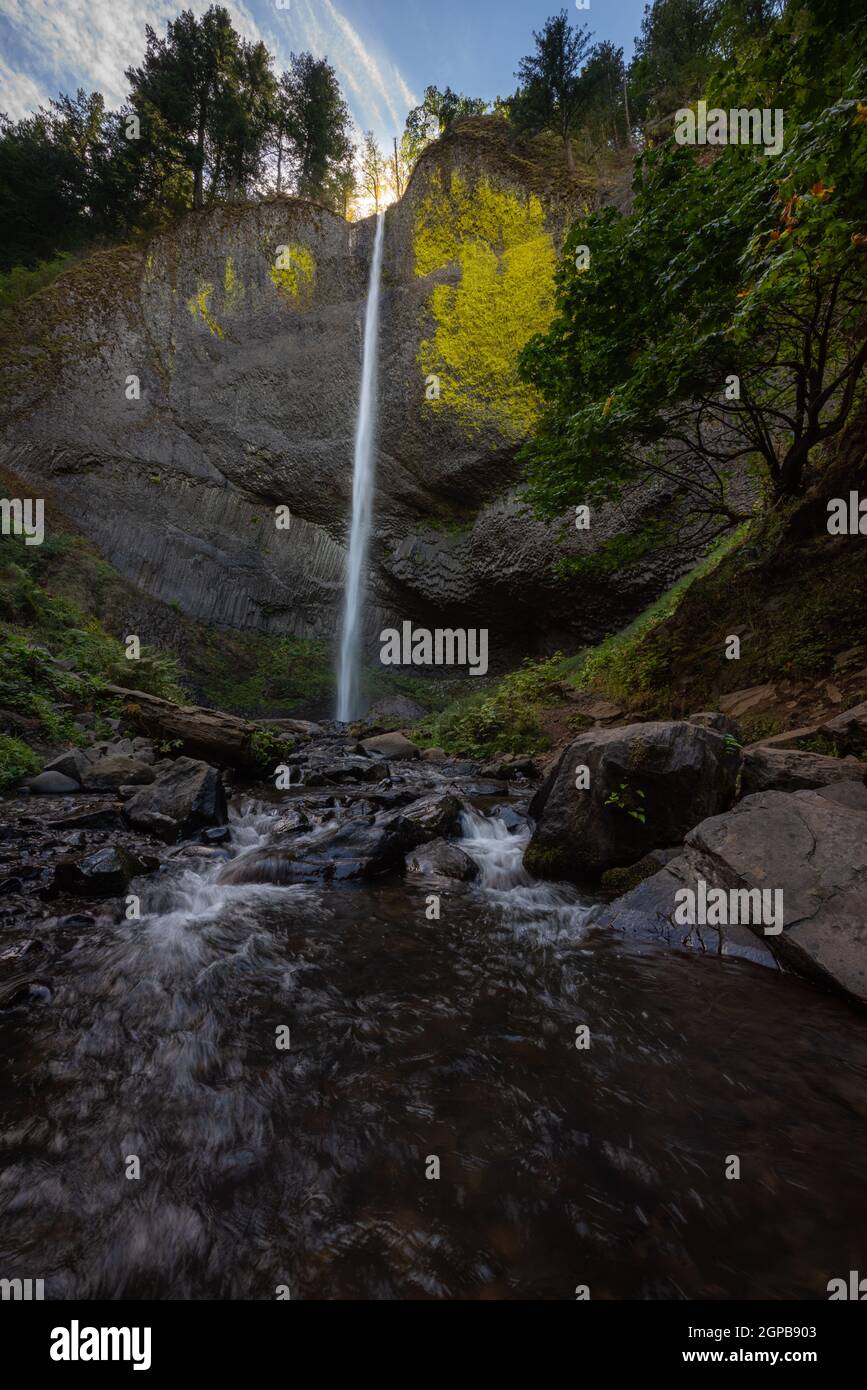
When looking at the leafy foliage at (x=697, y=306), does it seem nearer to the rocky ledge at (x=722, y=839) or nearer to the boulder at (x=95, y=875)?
the rocky ledge at (x=722, y=839)

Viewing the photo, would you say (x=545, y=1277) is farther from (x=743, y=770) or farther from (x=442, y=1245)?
(x=743, y=770)

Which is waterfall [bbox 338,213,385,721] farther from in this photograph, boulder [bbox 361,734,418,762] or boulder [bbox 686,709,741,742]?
boulder [bbox 686,709,741,742]

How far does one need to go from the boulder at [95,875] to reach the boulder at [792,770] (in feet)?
18.3

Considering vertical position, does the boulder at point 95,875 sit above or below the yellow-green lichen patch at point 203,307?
below

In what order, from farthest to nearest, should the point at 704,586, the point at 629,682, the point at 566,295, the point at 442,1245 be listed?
the point at 629,682 < the point at 704,586 < the point at 566,295 < the point at 442,1245

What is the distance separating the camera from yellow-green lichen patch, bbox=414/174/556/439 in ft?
70.7

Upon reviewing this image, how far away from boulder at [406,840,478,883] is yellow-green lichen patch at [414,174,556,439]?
19.4 m

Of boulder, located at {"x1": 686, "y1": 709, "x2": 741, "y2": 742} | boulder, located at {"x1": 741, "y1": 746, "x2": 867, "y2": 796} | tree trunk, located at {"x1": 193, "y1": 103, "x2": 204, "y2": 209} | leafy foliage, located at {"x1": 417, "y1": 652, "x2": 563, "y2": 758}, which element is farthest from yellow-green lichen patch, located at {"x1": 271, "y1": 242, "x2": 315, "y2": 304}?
boulder, located at {"x1": 741, "y1": 746, "x2": 867, "y2": 796}

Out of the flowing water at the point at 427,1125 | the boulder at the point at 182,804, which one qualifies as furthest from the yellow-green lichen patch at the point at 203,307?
the flowing water at the point at 427,1125

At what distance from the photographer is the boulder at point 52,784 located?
7270 mm

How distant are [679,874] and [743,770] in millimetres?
1502

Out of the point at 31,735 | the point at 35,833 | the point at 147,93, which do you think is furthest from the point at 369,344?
the point at 35,833

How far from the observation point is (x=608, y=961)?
147 inches

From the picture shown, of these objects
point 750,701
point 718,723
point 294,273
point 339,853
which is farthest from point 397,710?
point 294,273
